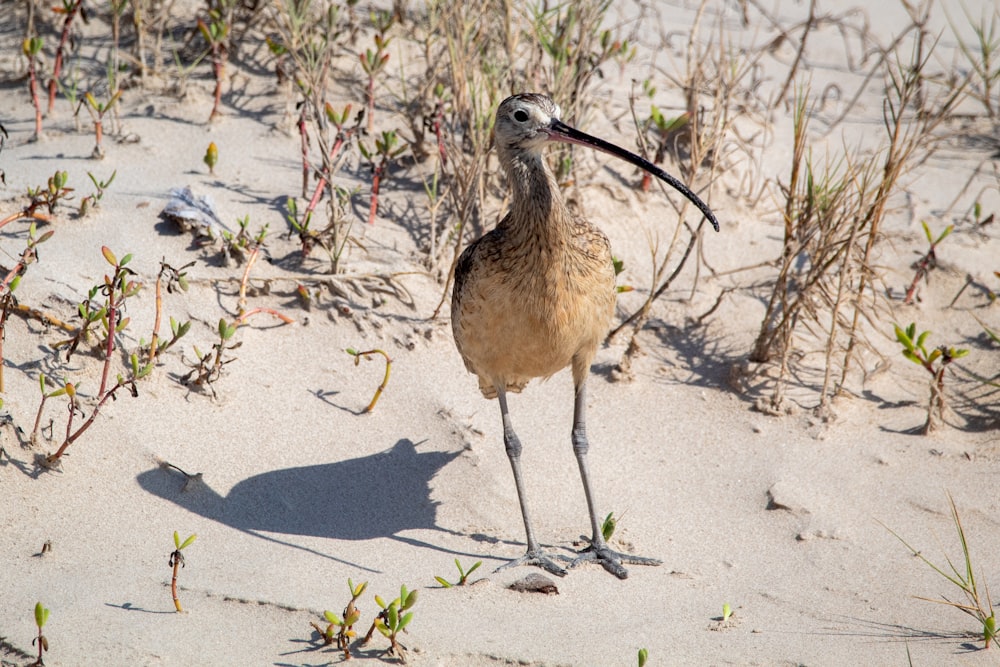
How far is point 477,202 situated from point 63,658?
3.68 m

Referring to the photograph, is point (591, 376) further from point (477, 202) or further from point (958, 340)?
point (958, 340)

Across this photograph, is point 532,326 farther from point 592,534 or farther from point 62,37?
point 62,37

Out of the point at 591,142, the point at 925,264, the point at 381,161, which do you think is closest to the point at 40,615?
the point at 591,142

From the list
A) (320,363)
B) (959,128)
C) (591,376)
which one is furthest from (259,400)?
(959,128)

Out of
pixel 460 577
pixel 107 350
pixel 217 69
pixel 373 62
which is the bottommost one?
pixel 460 577

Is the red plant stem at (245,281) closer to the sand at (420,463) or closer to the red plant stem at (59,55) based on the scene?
the sand at (420,463)

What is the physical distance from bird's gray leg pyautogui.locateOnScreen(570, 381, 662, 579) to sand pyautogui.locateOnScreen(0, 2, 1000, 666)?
116 mm

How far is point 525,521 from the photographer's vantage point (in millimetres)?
4379

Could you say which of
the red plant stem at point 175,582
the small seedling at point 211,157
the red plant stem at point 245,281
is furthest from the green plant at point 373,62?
the red plant stem at point 175,582

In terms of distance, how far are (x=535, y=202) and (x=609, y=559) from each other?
62.9 inches

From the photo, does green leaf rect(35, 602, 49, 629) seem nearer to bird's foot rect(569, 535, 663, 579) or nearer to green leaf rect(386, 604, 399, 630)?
green leaf rect(386, 604, 399, 630)

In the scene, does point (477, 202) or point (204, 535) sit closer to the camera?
point (204, 535)

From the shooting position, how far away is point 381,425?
16.6 ft

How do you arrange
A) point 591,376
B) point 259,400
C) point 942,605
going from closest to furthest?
point 942,605 → point 259,400 → point 591,376
